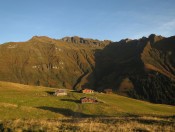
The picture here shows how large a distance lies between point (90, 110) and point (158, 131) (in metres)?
64.4

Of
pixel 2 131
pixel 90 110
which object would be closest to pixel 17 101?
pixel 90 110

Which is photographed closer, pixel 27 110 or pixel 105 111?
pixel 27 110

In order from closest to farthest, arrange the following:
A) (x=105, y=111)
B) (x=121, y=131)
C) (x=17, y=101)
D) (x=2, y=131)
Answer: (x=121, y=131) → (x=2, y=131) → (x=105, y=111) → (x=17, y=101)

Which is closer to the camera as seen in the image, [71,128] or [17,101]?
[71,128]

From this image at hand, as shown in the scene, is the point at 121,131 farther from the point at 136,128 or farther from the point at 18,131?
the point at 18,131

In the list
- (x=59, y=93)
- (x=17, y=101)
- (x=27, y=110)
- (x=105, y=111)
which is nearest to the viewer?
(x=27, y=110)

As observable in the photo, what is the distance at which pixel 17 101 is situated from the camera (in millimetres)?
86125

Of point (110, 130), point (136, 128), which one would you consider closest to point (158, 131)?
point (136, 128)

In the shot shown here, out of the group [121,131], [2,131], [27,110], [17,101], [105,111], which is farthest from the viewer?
[17,101]

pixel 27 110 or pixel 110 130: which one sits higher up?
pixel 110 130

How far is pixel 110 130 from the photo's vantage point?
58.3 ft

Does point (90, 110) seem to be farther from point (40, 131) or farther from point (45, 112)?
point (40, 131)

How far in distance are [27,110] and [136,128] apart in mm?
47824

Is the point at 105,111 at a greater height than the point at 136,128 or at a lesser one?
lesser
